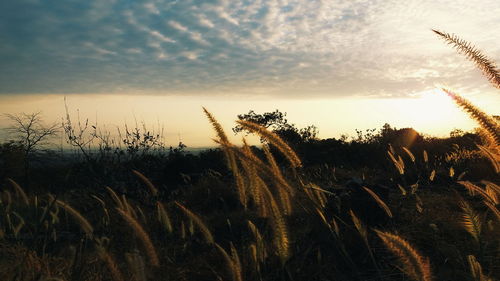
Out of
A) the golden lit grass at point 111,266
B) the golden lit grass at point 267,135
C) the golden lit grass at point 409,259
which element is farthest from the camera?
the golden lit grass at point 267,135

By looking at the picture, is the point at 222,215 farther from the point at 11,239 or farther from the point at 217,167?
the point at 217,167

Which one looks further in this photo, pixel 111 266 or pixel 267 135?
pixel 267 135

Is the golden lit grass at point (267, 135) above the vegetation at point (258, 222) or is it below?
above

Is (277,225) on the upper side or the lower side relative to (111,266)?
upper

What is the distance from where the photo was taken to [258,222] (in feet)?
18.1

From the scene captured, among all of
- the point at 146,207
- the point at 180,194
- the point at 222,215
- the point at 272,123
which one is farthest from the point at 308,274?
the point at 272,123

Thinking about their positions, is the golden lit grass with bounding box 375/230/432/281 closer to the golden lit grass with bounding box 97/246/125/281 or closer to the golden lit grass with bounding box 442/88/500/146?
the golden lit grass with bounding box 442/88/500/146

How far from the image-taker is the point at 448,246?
3793 mm

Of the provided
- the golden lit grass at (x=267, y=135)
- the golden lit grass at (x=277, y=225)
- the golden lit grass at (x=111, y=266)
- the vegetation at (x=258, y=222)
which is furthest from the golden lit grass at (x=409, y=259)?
the golden lit grass at (x=111, y=266)

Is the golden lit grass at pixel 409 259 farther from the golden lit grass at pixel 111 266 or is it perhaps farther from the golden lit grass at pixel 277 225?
the golden lit grass at pixel 111 266

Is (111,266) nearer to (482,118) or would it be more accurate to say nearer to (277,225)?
(277,225)

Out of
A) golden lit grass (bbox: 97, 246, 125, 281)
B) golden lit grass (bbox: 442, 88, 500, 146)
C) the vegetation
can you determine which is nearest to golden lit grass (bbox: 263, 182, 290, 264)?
the vegetation

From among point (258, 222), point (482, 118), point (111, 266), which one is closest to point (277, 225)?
point (111, 266)

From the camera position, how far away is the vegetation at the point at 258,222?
235cm
